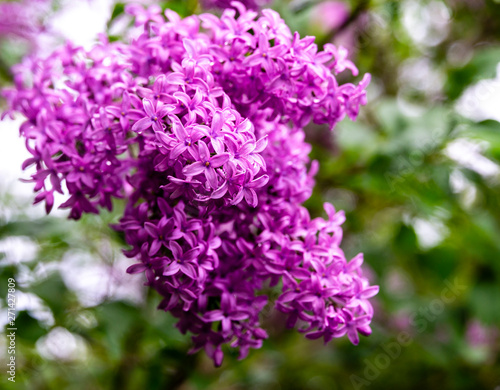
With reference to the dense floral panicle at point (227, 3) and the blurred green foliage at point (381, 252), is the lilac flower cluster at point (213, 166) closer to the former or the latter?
the dense floral panicle at point (227, 3)

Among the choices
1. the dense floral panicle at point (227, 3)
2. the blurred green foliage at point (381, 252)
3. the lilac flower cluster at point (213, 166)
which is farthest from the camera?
the blurred green foliage at point (381, 252)

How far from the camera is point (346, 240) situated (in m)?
1.81

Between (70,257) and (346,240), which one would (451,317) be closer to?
(346,240)

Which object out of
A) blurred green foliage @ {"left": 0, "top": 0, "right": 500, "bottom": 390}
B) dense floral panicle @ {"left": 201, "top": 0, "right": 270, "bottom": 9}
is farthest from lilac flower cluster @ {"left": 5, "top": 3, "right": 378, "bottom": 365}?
blurred green foliage @ {"left": 0, "top": 0, "right": 500, "bottom": 390}

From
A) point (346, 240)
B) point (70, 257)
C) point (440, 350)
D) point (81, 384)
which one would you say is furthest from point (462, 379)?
point (70, 257)

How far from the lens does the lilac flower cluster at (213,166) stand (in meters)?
0.71

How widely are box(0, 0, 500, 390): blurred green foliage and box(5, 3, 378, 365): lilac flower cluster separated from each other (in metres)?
0.35

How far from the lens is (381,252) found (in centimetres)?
152

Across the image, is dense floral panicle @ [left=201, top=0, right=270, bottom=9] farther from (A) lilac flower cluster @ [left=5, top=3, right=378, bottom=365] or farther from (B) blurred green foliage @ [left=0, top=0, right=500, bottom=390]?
(A) lilac flower cluster @ [left=5, top=3, right=378, bottom=365]

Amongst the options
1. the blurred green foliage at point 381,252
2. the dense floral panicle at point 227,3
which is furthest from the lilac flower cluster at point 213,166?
the blurred green foliage at point 381,252

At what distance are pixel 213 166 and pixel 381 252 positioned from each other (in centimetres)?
98

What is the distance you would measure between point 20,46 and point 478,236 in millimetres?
1398

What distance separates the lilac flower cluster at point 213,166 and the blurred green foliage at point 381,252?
13.7 inches

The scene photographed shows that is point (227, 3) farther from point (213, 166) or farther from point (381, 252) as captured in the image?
point (381, 252)
